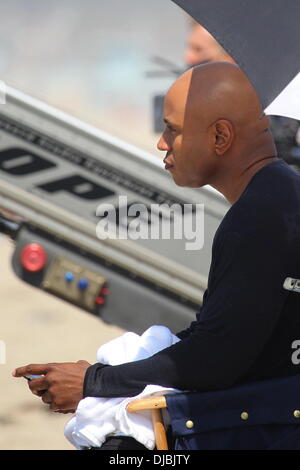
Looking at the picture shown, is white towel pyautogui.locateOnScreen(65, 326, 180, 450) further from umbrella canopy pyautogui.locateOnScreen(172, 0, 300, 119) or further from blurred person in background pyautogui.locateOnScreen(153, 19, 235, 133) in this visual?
blurred person in background pyautogui.locateOnScreen(153, 19, 235, 133)

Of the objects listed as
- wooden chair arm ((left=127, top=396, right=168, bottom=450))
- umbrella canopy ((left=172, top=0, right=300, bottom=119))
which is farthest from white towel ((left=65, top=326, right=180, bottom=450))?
umbrella canopy ((left=172, top=0, right=300, bottom=119))

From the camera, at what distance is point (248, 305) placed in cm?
243

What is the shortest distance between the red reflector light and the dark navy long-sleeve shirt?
10.1ft

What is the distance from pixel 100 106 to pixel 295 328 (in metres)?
13.8

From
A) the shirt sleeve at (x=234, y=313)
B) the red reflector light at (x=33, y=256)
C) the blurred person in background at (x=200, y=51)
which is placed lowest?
the red reflector light at (x=33, y=256)

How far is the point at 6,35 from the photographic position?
60.7 feet

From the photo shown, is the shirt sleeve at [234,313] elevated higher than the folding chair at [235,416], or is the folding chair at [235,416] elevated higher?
the shirt sleeve at [234,313]

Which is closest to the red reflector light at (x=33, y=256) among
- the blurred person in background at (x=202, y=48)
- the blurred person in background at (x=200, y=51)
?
the blurred person in background at (x=200, y=51)

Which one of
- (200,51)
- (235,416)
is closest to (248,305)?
(235,416)

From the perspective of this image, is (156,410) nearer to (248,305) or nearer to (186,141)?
(248,305)

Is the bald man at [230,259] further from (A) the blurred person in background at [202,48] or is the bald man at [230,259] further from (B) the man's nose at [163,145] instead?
(A) the blurred person in background at [202,48]

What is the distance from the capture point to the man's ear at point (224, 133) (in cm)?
257

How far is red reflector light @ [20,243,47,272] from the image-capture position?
5.59 m

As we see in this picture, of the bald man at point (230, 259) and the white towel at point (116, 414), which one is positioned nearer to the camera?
the bald man at point (230, 259)
